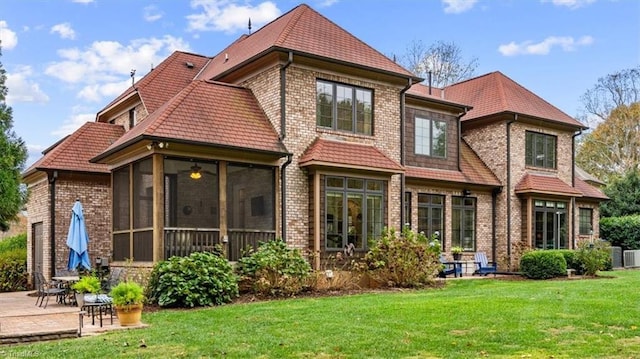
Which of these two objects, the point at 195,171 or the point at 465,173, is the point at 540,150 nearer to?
the point at 465,173

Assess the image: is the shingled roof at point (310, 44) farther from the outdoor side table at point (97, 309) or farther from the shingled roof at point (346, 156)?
the outdoor side table at point (97, 309)

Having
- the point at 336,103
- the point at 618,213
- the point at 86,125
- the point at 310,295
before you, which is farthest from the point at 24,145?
the point at 618,213

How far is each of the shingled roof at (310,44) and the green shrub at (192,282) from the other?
18.4 feet

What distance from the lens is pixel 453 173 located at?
21531mm

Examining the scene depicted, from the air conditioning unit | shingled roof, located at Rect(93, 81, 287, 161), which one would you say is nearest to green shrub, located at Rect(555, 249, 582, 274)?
the air conditioning unit

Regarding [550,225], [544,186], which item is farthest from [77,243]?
[550,225]

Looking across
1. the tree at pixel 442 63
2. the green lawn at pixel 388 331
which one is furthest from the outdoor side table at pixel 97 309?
the tree at pixel 442 63

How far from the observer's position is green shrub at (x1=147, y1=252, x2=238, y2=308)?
12516 millimetres

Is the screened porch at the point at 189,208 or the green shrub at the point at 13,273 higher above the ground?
the screened porch at the point at 189,208

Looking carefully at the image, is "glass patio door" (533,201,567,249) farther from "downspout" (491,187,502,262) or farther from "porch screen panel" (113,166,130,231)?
"porch screen panel" (113,166,130,231)

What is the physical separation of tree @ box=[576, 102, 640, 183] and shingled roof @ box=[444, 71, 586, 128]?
19482mm

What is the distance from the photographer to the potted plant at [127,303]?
33.5ft

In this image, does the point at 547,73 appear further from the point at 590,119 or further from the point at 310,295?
the point at 310,295

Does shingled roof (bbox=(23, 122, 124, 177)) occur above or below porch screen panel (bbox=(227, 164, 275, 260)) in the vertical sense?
above
